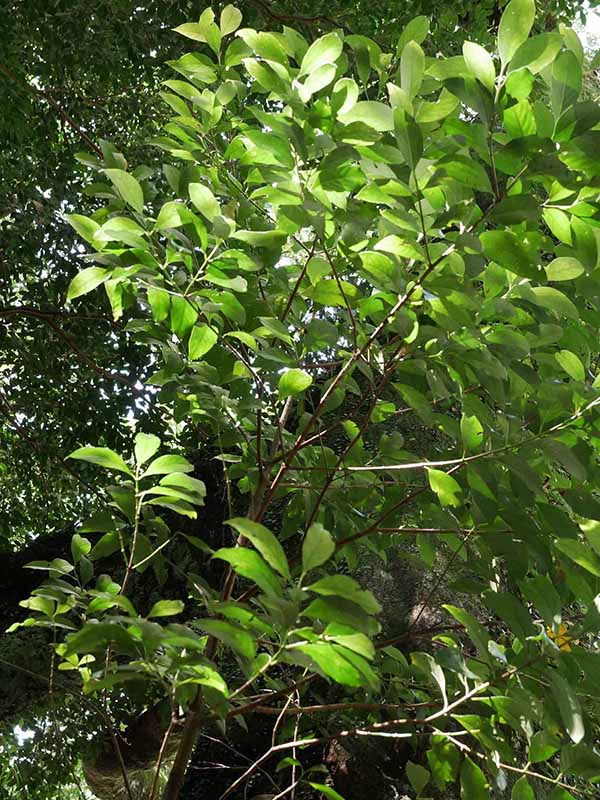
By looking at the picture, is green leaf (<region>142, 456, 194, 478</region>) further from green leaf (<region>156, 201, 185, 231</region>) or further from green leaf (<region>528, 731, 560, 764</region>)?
green leaf (<region>528, 731, 560, 764</region>)

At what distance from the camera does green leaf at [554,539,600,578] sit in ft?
2.81

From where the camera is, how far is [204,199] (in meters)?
0.90

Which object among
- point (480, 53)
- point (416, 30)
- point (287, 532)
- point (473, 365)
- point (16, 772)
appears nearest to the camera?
point (480, 53)

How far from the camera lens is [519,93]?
30.9 inches

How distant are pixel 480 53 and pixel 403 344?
36 centimetres

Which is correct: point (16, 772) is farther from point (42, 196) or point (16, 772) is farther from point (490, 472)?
point (490, 472)

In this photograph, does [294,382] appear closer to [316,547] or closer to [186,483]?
[186,483]

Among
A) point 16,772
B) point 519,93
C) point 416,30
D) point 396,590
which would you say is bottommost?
point 16,772

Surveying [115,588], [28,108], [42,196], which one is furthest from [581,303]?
[42,196]

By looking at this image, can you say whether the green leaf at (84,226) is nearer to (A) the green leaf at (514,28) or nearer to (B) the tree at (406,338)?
(B) the tree at (406,338)

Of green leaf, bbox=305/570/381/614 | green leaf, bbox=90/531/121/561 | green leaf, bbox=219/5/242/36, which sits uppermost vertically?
green leaf, bbox=219/5/242/36

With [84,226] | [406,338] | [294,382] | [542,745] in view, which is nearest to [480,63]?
[406,338]

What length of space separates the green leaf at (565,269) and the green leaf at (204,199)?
355 mm

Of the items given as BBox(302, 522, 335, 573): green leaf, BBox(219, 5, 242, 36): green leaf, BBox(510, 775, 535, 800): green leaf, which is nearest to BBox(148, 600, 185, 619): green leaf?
BBox(302, 522, 335, 573): green leaf
